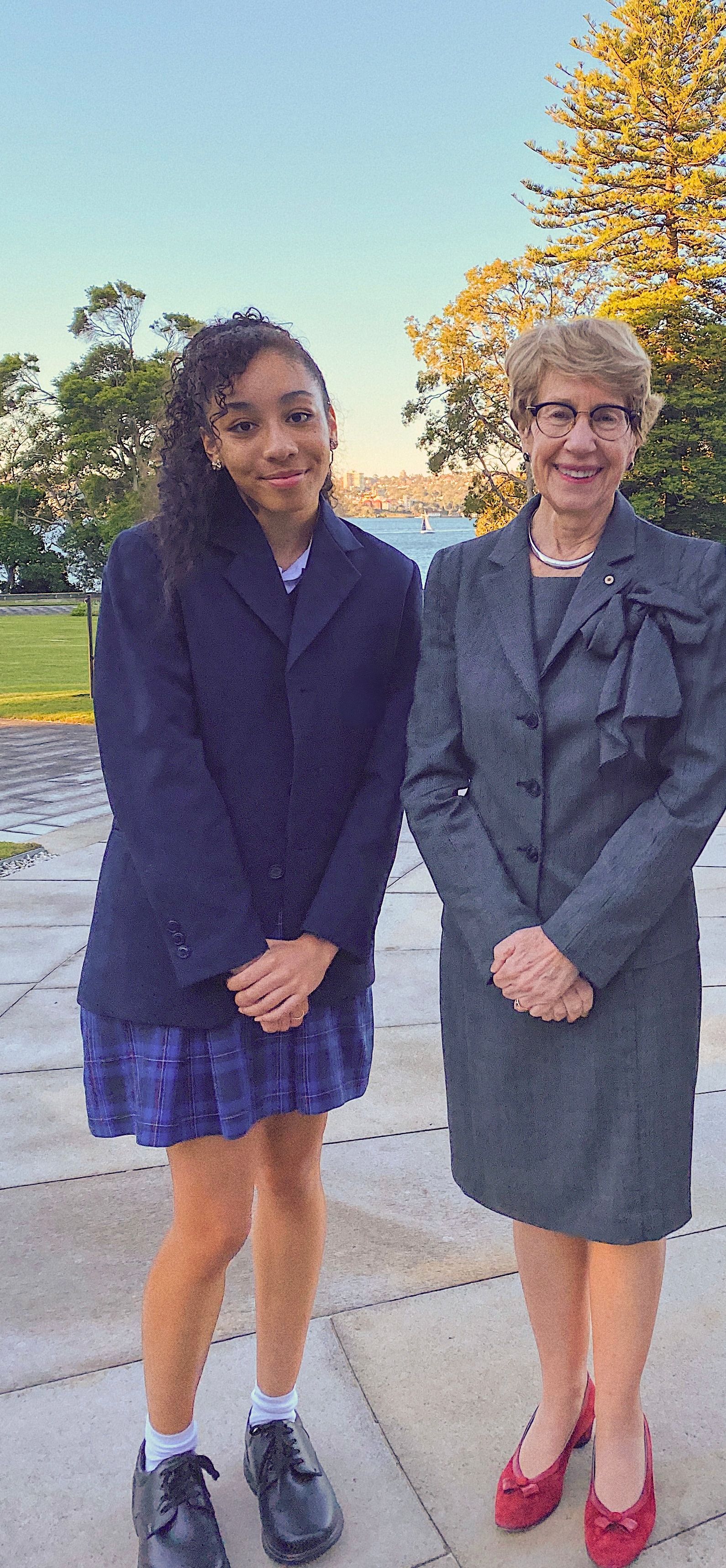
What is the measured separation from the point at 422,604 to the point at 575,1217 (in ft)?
3.37

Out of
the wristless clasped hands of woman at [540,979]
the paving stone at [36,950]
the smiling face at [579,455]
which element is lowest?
the paving stone at [36,950]

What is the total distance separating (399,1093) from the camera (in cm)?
350

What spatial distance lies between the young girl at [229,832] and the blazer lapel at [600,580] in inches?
11.4

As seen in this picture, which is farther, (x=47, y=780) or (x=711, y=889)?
(x=47, y=780)

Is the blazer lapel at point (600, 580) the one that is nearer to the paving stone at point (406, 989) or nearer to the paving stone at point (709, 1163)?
the paving stone at point (709, 1163)

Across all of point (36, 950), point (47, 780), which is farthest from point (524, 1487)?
point (47, 780)

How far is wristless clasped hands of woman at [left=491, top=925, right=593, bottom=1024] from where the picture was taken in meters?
1.73

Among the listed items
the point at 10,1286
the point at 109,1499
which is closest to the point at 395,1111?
the point at 10,1286

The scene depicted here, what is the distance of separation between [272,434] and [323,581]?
231 mm

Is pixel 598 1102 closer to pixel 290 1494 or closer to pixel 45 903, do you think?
pixel 290 1494

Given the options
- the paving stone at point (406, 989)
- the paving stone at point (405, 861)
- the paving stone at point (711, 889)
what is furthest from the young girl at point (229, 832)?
the paving stone at point (405, 861)

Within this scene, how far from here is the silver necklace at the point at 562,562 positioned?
5.99 feet

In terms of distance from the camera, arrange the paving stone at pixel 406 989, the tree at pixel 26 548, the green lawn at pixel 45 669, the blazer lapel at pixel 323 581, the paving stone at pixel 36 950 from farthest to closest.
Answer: the tree at pixel 26 548
the green lawn at pixel 45 669
the paving stone at pixel 36 950
the paving stone at pixel 406 989
the blazer lapel at pixel 323 581

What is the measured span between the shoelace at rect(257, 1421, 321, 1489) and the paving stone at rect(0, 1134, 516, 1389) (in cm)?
42
